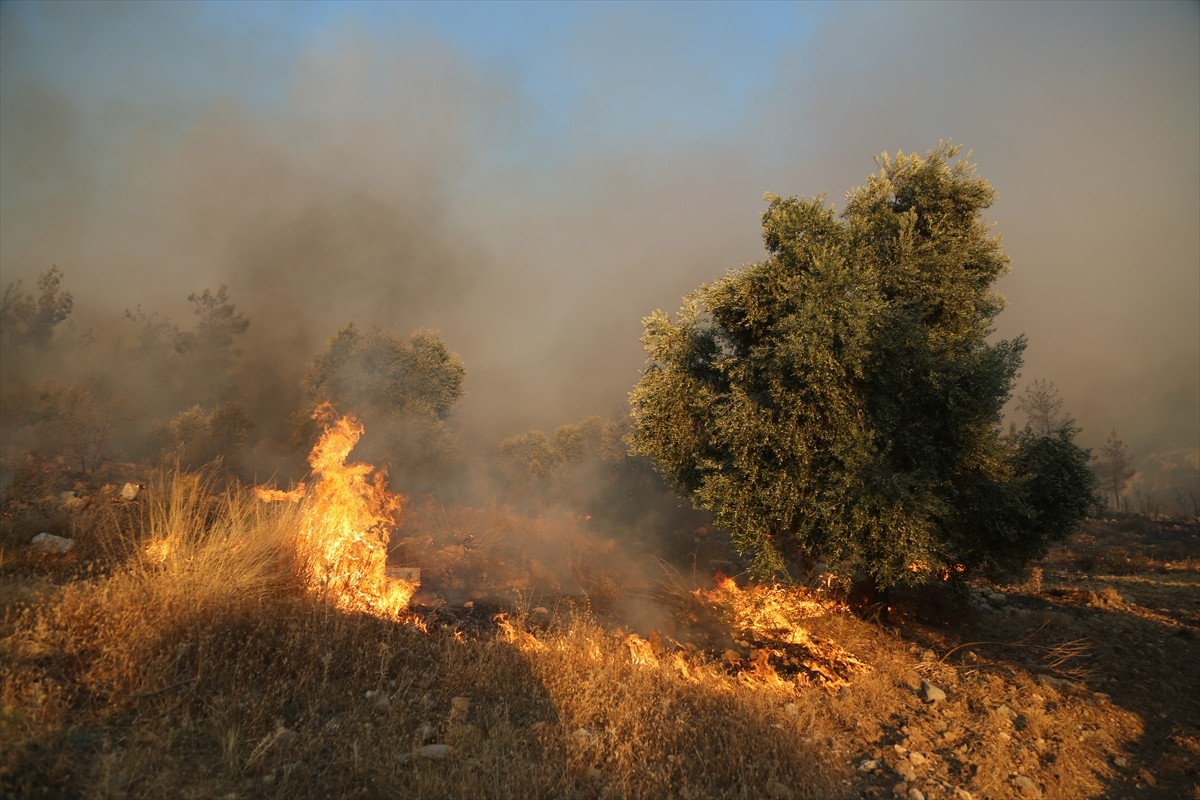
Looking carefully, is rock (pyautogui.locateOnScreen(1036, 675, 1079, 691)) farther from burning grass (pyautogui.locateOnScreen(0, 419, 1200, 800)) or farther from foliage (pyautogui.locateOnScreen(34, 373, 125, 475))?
foliage (pyautogui.locateOnScreen(34, 373, 125, 475))

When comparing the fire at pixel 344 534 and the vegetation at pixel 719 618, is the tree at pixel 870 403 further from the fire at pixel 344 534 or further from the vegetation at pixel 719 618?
the fire at pixel 344 534

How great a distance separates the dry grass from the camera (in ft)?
15.6

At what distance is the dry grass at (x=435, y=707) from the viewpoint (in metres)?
4.75

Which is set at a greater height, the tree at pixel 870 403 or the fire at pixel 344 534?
the tree at pixel 870 403

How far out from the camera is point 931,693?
28.6 ft

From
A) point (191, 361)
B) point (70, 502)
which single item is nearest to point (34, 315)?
point (191, 361)

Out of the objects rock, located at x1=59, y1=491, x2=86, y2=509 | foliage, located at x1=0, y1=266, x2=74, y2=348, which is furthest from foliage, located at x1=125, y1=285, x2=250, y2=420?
rock, located at x1=59, y1=491, x2=86, y2=509

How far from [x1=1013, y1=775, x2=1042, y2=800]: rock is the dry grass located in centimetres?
7

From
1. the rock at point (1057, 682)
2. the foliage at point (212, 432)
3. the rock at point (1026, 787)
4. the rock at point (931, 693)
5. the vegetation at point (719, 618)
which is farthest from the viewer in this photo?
the foliage at point (212, 432)

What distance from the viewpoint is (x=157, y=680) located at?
18.1 ft

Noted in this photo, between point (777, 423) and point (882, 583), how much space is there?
3.28 meters

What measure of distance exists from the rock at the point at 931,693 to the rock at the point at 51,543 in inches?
553

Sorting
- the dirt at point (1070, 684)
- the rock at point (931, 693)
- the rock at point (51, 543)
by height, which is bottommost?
the rock at point (51, 543)

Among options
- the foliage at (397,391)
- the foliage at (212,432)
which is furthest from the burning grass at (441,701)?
the foliage at (212,432)
